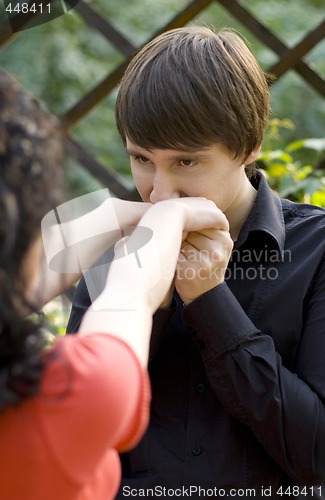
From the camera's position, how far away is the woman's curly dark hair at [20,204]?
1098 mm

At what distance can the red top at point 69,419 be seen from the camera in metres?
1.16

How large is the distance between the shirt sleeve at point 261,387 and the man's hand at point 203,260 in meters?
0.03

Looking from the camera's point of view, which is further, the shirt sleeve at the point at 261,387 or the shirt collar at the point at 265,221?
the shirt collar at the point at 265,221

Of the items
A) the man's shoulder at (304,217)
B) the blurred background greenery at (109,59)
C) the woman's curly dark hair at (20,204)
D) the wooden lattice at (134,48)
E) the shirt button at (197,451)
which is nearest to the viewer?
the woman's curly dark hair at (20,204)

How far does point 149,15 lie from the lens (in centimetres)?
805

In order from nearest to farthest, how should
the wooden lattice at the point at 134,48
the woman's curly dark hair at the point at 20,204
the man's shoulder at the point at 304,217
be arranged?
the woman's curly dark hair at the point at 20,204 → the man's shoulder at the point at 304,217 → the wooden lattice at the point at 134,48

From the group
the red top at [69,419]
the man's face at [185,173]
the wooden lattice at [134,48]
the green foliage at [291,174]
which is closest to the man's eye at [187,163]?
the man's face at [185,173]

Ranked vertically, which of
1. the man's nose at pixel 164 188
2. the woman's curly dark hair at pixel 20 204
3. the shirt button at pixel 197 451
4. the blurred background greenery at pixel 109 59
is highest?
the woman's curly dark hair at pixel 20 204

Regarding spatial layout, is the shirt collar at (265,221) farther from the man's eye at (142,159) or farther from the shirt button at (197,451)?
the shirt button at (197,451)

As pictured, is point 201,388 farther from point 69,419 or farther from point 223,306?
point 69,419

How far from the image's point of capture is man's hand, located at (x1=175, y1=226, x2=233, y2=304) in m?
1.70

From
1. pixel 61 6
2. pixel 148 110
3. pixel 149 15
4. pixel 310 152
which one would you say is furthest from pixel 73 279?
pixel 149 15

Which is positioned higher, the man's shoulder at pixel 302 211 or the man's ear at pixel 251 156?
the man's ear at pixel 251 156

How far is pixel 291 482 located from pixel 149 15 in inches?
268
